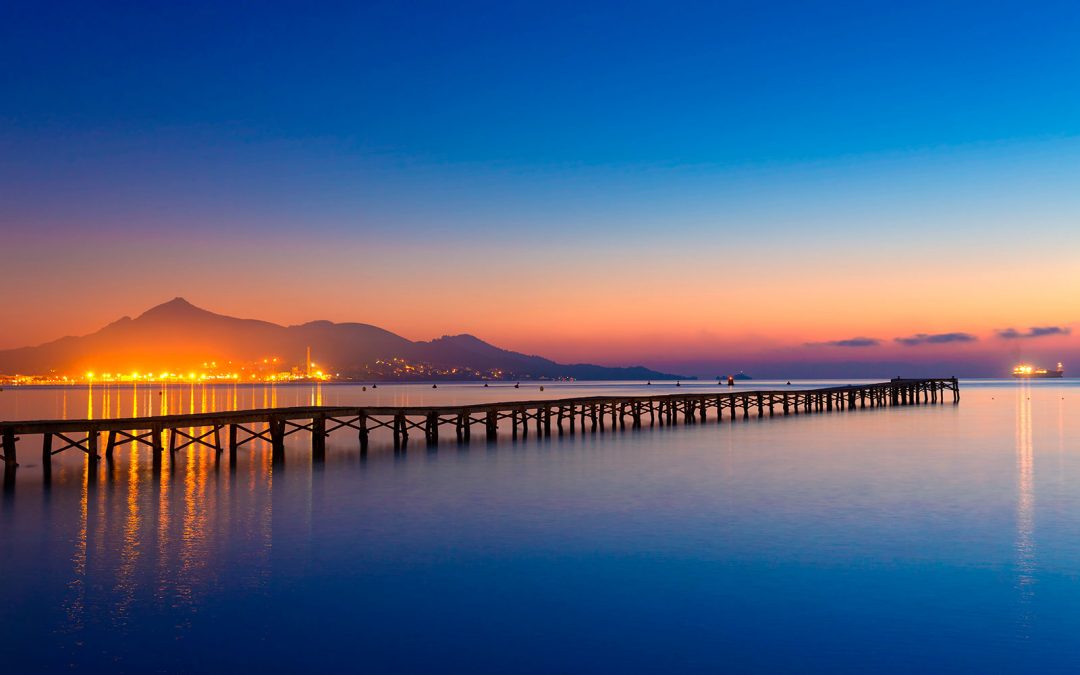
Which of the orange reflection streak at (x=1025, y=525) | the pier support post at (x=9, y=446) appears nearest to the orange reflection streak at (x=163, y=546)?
the pier support post at (x=9, y=446)

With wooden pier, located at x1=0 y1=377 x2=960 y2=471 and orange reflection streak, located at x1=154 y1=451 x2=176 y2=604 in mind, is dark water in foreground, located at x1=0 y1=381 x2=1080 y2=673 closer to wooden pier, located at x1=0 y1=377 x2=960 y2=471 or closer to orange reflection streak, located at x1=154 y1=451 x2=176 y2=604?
orange reflection streak, located at x1=154 y1=451 x2=176 y2=604

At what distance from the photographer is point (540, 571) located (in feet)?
45.5

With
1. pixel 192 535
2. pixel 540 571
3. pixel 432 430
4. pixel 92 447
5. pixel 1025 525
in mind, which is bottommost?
pixel 1025 525

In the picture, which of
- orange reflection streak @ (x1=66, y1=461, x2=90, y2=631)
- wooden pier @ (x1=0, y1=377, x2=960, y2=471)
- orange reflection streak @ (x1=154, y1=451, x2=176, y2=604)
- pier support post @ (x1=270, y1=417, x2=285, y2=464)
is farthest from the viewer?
pier support post @ (x1=270, y1=417, x2=285, y2=464)

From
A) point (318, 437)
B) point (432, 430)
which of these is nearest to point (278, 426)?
point (318, 437)

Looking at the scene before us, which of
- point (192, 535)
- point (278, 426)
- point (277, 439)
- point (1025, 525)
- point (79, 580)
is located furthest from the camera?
point (278, 426)

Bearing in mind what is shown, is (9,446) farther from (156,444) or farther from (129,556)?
(129,556)

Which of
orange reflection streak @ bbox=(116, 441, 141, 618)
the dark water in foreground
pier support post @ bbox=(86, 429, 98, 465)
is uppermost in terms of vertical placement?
pier support post @ bbox=(86, 429, 98, 465)

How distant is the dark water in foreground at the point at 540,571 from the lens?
32.4 ft

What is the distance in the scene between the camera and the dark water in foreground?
9883 mm

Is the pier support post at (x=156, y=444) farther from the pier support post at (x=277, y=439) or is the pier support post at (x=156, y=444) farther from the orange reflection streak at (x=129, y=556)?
the orange reflection streak at (x=129, y=556)

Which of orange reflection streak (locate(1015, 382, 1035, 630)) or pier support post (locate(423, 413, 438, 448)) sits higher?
pier support post (locate(423, 413, 438, 448))

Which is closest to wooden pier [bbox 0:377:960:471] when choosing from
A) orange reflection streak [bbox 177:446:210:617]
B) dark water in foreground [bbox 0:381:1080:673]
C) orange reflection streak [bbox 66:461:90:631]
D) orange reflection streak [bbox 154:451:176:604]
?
dark water in foreground [bbox 0:381:1080:673]

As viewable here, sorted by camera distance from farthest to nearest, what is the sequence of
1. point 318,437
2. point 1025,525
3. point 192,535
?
point 318,437
point 1025,525
point 192,535
